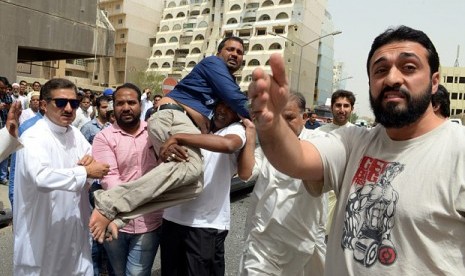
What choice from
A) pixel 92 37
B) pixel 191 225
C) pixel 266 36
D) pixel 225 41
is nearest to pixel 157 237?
pixel 191 225

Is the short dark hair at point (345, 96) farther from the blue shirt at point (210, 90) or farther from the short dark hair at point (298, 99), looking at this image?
the blue shirt at point (210, 90)

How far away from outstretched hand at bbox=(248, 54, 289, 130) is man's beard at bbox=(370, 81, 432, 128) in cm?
44

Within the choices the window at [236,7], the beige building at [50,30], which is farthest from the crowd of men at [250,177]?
the window at [236,7]

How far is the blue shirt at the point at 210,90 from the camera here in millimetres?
2910

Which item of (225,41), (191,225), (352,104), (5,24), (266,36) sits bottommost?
(191,225)

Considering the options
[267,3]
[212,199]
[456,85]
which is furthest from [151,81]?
[212,199]

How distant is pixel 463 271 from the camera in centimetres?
151

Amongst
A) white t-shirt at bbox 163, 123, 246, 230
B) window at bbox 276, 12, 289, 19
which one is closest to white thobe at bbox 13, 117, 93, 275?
white t-shirt at bbox 163, 123, 246, 230

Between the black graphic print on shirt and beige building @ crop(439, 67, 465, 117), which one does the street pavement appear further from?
beige building @ crop(439, 67, 465, 117)

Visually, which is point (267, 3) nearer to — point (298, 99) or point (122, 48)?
point (122, 48)

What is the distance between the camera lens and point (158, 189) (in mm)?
2525

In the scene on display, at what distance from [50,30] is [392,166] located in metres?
11.3

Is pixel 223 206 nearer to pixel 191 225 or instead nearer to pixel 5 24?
pixel 191 225

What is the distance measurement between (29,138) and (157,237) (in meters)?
1.16
